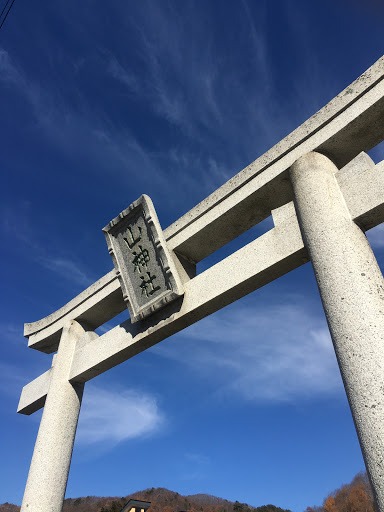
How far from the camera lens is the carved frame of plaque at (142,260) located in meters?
6.09

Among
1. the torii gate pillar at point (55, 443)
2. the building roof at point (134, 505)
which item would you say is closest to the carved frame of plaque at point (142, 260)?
the torii gate pillar at point (55, 443)

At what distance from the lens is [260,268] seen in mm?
5129

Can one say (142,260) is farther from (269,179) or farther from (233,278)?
(269,179)

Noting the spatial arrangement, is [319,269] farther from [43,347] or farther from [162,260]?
[43,347]

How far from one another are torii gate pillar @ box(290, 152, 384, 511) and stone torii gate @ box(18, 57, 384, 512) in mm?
11

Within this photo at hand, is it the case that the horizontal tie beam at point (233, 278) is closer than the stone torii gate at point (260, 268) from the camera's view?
No

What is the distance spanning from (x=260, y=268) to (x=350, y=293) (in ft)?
4.93

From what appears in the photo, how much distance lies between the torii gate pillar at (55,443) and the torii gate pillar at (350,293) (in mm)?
4834

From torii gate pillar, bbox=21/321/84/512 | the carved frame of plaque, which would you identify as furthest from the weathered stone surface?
torii gate pillar, bbox=21/321/84/512

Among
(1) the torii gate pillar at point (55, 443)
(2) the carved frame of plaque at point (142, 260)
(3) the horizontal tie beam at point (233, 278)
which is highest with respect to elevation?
(2) the carved frame of plaque at point (142, 260)

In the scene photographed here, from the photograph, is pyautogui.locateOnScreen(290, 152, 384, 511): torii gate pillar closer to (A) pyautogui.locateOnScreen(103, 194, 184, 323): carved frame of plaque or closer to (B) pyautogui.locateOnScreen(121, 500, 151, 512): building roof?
(A) pyautogui.locateOnScreen(103, 194, 184, 323): carved frame of plaque

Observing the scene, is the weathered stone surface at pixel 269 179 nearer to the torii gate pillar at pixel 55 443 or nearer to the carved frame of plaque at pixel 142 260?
the carved frame of plaque at pixel 142 260

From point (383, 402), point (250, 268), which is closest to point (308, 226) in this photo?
point (250, 268)

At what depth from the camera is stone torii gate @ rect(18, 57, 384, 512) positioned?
3646 mm
